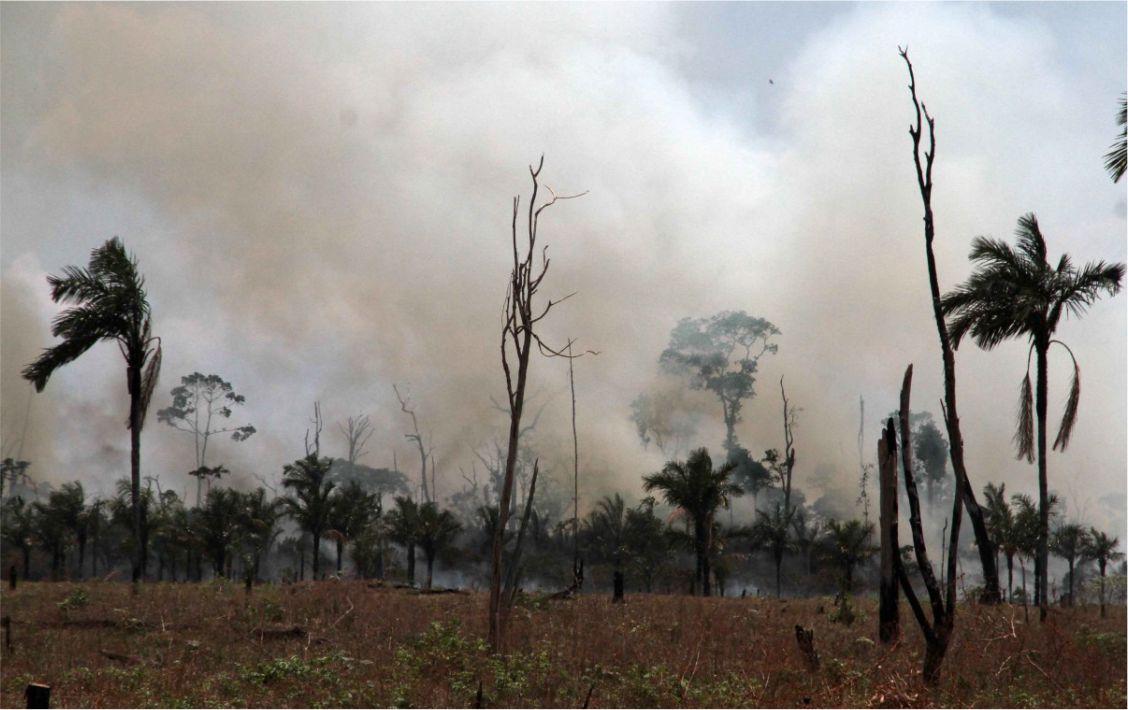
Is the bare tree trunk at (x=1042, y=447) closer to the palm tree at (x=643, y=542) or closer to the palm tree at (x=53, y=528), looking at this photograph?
the palm tree at (x=643, y=542)

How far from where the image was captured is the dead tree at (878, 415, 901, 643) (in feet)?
40.6

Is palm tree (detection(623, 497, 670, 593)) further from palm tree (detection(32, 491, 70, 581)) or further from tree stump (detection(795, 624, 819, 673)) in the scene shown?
tree stump (detection(795, 624, 819, 673))

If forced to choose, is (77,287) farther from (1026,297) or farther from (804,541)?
(804,541)

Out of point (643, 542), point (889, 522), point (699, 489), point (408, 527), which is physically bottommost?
point (643, 542)

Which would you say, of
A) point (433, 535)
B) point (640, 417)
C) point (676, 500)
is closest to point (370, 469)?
point (640, 417)

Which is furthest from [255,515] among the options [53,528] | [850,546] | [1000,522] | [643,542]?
[1000,522]

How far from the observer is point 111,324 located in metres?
23.3

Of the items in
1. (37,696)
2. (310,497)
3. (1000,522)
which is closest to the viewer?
(37,696)

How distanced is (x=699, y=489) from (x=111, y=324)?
83.6ft

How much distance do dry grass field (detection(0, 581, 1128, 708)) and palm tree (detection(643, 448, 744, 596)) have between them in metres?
21.2

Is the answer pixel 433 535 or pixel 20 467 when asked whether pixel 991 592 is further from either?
pixel 20 467

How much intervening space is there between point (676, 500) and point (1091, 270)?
23.3 meters

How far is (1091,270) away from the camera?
21.1 metres

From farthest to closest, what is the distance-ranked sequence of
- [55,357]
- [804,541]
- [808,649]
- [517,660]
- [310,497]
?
[804,541] < [310,497] < [55,357] < [517,660] < [808,649]
